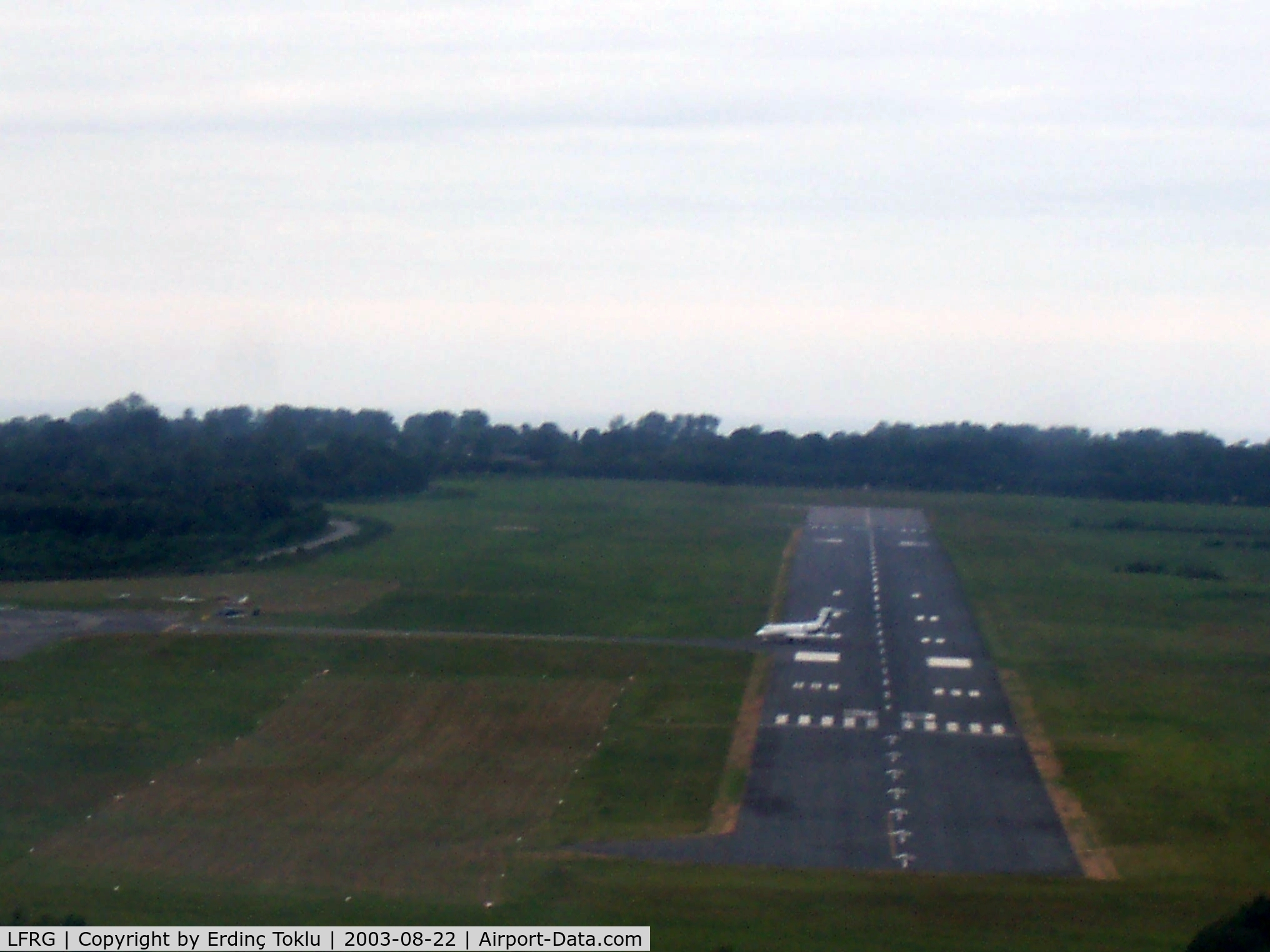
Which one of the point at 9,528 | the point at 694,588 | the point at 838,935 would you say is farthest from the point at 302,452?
the point at 838,935

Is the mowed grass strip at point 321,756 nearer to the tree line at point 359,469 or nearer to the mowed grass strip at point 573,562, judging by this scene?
the mowed grass strip at point 573,562

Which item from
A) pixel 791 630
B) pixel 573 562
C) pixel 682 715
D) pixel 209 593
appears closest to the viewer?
pixel 682 715

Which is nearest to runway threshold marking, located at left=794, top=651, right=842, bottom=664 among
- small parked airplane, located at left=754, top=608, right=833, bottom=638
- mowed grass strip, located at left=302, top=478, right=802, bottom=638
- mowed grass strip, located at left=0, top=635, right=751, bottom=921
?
small parked airplane, located at left=754, top=608, right=833, bottom=638

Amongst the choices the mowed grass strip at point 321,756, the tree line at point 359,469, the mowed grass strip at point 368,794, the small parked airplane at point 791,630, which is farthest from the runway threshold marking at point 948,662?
the tree line at point 359,469

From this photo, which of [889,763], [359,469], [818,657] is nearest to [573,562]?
[818,657]

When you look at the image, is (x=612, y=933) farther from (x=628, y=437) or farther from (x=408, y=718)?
(x=628, y=437)

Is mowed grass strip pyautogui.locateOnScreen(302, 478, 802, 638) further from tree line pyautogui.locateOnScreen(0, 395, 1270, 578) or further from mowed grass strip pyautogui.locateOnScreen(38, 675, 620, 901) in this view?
mowed grass strip pyautogui.locateOnScreen(38, 675, 620, 901)

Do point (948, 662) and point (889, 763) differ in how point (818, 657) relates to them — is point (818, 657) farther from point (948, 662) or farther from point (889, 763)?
point (889, 763)
